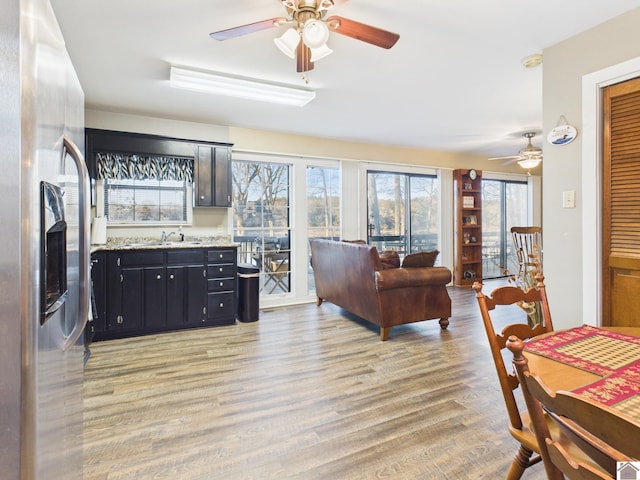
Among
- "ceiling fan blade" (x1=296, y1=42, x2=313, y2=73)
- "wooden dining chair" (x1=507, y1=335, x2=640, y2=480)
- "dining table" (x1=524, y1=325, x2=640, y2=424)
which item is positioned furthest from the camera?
"ceiling fan blade" (x1=296, y1=42, x2=313, y2=73)

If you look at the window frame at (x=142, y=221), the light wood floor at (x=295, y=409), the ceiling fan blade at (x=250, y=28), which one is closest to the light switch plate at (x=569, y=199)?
the light wood floor at (x=295, y=409)

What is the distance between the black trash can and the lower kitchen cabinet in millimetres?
133

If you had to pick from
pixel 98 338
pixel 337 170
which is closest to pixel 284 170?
pixel 337 170

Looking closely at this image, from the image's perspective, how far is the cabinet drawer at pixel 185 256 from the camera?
12.8 feet

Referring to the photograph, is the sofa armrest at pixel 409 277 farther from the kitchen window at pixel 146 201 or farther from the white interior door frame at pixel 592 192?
the kitchen window at pixel 146 201

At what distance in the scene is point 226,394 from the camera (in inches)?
97.6

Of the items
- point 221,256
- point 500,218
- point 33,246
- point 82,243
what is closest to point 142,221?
point 221,256

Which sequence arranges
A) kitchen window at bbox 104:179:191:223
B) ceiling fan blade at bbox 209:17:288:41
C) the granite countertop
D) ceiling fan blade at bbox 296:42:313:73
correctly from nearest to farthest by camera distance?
ceiling fan blade at bbox 209:17:288:41, ceiling fan blade at bbox 296:42:313:73, the granite countertop, kitchen window at bbox 104:179:191:223

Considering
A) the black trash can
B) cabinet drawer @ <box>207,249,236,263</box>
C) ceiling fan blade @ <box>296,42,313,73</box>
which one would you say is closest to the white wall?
ceiling fan blade @ <box>296,42,313,73</box>

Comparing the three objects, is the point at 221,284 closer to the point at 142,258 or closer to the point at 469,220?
the point at 142,258

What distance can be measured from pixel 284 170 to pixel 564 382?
467cm

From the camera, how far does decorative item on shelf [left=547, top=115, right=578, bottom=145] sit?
244 centimetres

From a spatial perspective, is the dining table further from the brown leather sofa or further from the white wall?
the brown leather sofa

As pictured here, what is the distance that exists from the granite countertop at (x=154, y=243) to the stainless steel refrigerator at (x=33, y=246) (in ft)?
9.69
